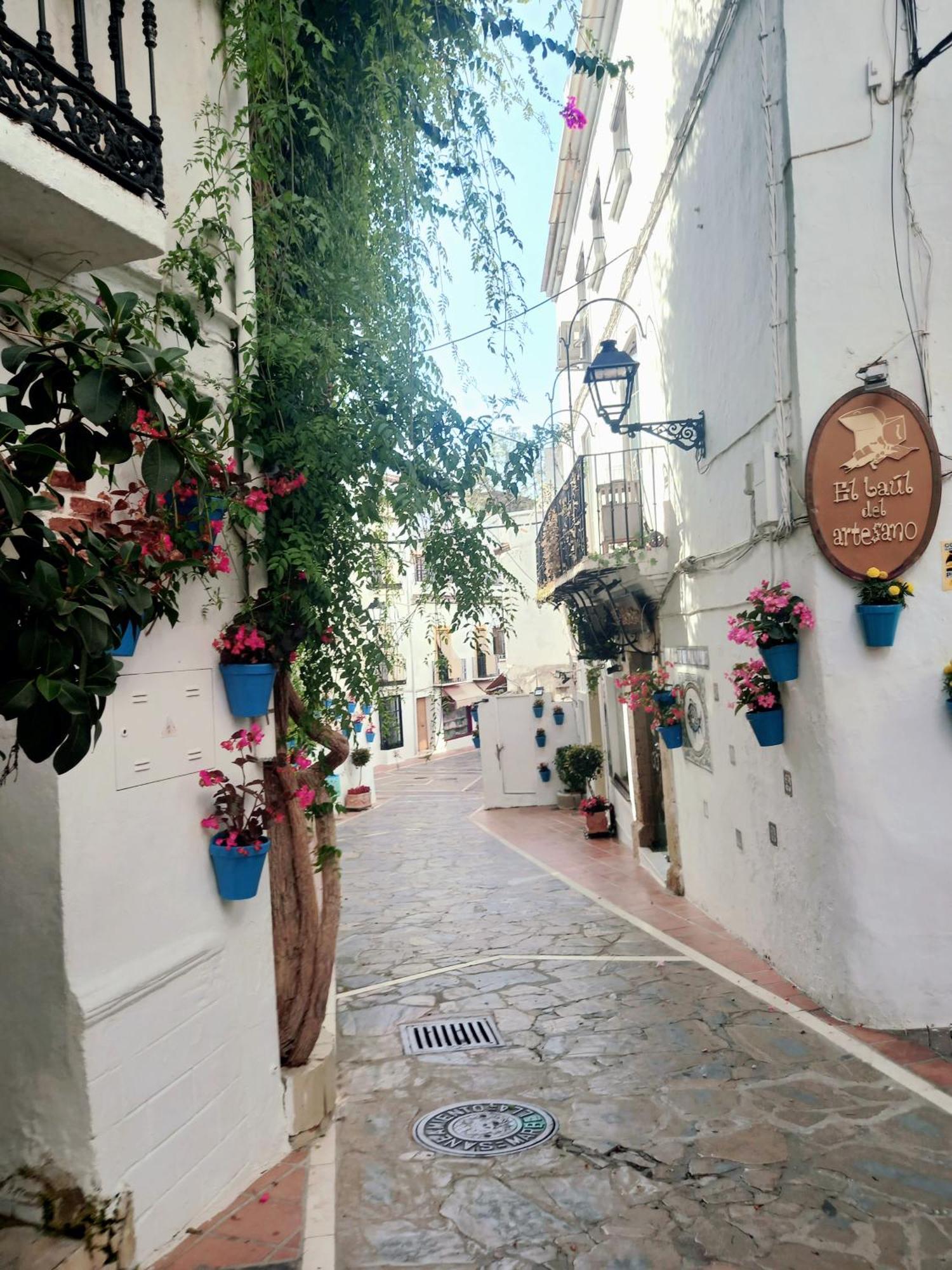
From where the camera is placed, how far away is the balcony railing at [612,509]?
11375mm

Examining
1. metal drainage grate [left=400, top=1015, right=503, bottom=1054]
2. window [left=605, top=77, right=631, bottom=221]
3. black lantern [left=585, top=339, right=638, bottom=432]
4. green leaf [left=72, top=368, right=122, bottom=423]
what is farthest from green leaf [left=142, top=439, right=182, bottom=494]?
window [left=605, top=77, right=631, bottom=221]

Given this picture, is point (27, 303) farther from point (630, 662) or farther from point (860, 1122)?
Result: point (630, 662)

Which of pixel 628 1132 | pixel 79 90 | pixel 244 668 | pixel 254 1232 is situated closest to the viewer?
pixel 79 90

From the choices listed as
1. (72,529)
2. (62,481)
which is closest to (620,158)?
(62,481)

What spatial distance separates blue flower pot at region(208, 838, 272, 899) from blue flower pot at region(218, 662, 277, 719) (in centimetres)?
63

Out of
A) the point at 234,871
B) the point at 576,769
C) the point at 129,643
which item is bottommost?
the point at 576,769

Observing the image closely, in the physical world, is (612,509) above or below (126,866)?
above

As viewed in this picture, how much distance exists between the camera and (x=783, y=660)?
Result: 663cm

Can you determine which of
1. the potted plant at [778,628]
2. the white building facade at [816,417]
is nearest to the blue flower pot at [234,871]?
the potted plant at [778,628]

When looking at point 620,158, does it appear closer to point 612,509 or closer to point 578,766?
point 612,509

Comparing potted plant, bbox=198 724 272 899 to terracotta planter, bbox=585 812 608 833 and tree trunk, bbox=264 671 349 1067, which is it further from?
terracotta planter, bbox=585 812 608 833

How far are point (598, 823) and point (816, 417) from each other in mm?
10339

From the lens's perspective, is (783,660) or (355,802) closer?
(783,660)

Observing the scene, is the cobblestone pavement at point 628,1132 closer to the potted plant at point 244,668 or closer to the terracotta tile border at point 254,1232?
the terracotta tile border at point 254,1232
